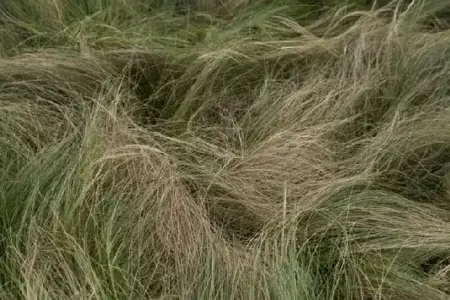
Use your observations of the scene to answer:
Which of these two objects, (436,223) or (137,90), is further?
(137,90)

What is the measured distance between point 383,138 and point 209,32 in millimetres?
560

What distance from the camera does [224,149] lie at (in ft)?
4.57

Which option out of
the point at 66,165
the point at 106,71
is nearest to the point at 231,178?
the point at 66,165

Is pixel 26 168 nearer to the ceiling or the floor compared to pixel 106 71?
nearer to the floor

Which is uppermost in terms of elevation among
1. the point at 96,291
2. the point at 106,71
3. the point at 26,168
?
the point at 106,71

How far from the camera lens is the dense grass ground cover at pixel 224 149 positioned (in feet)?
3.90

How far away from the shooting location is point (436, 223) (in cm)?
127

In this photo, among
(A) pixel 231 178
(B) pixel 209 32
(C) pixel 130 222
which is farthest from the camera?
(B) pixel 209 32

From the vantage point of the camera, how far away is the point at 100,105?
4.54ft

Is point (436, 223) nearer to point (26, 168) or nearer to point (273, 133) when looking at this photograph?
point (273, 133)

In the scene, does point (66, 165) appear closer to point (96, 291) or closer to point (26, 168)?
point (26, 168)

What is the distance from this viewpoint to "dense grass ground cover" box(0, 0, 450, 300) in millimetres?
1188

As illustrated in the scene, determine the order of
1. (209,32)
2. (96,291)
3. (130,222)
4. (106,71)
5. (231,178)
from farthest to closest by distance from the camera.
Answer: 1. (209,32)
2. (106,71)
3. (231,178)
4. (130,222)
5. (96,291)

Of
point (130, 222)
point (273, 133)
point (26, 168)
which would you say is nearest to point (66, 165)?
point (26, 168)
